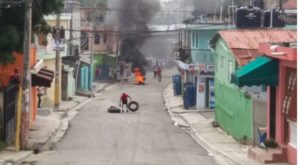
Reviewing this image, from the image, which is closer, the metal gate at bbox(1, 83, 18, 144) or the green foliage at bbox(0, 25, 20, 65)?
the green foliage at bbox(0, 25, 20, 65)

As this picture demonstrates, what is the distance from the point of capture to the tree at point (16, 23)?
61.8 ft

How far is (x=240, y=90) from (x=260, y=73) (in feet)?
20.2

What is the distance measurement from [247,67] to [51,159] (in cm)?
604

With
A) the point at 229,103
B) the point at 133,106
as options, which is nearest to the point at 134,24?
the point at 133,106

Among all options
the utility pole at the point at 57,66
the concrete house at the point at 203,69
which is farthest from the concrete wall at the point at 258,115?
the utility pole at the point at 57,66

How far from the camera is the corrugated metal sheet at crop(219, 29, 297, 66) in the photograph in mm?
23703

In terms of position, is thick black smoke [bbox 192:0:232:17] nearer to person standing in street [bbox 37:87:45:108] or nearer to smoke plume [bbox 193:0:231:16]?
smoke plume [bbox 193:0:231:16]

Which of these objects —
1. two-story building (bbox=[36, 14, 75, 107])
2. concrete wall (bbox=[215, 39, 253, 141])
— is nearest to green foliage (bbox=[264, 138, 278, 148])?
concrete wall (bbox=[215, 39, 253, 141])

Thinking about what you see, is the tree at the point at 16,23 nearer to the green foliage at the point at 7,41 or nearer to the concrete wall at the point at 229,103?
the green foliage at the point at 7,41

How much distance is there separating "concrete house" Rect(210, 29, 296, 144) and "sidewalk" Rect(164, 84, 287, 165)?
0.47 meters

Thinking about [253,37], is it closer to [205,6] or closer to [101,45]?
[205,6]

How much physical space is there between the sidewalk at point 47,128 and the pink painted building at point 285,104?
7285 mm

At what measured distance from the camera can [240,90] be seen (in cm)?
2403

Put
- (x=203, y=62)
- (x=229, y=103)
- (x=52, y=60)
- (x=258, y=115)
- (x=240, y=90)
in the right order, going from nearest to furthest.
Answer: (x=258, y=115), (x=240, y=90), (x=229, y=103), (x=52, y=60), (x=203, y=62)
